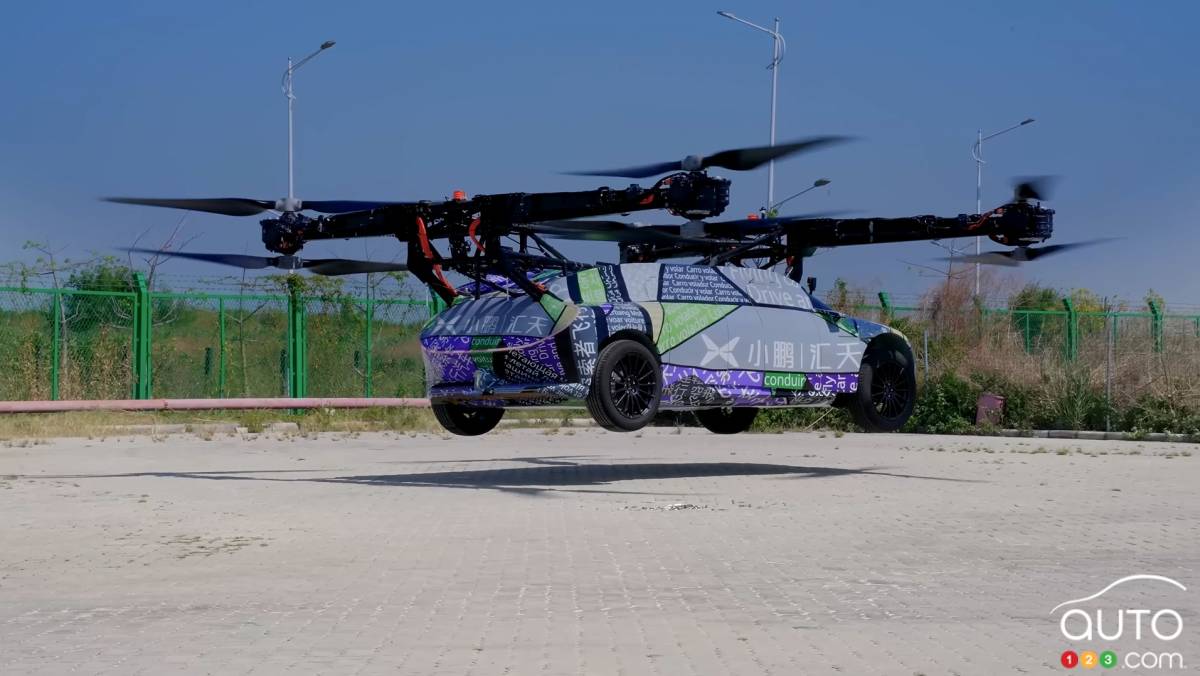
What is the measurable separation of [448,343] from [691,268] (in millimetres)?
2783

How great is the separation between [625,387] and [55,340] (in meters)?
15.1

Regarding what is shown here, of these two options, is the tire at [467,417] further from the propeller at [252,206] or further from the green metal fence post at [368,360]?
the green metal fence post at [368,360]

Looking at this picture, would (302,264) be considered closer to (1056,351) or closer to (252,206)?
(252,206)

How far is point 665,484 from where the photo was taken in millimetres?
16438

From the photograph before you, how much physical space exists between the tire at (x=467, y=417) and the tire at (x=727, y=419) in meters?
2.80

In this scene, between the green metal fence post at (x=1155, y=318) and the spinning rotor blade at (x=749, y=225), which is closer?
the spinning rotor blade at (x=749, y=225)

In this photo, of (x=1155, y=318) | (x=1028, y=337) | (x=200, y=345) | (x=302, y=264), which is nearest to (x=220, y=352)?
(x=200, y=345)

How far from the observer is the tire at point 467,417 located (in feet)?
52.9

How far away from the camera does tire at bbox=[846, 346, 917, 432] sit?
17.4 metres

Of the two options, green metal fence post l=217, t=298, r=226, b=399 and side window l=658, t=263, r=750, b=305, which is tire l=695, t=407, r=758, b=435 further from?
green metal fence post l=217, t=298, r=226, b=399

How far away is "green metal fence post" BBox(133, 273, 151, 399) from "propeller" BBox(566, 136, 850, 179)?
15200mm

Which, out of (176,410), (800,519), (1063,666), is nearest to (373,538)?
(800,519)

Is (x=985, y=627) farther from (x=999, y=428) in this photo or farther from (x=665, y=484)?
(x=999, y=428)

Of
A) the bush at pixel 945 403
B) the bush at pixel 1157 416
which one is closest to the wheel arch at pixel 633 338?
the bush at pixel 1157 416
